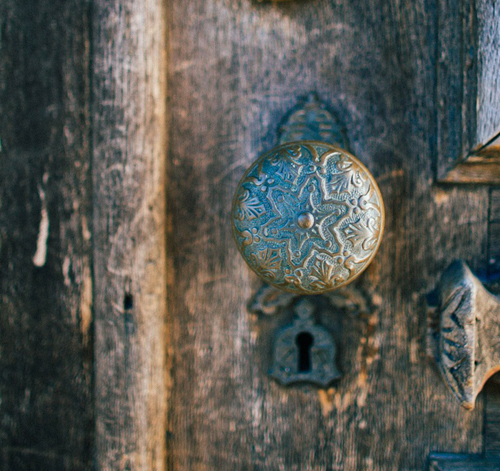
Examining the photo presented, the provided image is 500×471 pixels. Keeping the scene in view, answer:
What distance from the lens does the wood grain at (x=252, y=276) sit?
0.54 meters

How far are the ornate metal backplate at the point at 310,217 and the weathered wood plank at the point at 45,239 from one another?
273mm

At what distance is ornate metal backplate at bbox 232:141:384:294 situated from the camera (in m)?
0.43

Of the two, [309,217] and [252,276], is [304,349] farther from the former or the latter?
[309,217]

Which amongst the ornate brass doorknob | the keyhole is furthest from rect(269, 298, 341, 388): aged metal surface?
the ornate brass doorknob

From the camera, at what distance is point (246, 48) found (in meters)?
0.56

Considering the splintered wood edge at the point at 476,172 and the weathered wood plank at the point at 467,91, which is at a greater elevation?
the weathered wood plank at the point at 467,91

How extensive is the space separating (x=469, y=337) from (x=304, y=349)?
0.21m

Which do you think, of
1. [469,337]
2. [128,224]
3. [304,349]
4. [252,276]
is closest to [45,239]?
[128,224]

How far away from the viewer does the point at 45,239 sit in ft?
1.89

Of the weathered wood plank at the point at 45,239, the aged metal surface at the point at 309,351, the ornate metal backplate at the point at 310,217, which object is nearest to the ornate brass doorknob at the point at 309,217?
the ornate metal backplate at the point at 310,217

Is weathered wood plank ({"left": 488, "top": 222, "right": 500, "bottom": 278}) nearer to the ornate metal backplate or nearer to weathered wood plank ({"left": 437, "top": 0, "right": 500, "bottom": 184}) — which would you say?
weathered wood plank ({"left": 437, "top": 0, "right": 500, "bottom": 184})

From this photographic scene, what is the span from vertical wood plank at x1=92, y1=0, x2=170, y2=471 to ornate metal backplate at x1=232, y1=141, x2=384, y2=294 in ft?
0.52

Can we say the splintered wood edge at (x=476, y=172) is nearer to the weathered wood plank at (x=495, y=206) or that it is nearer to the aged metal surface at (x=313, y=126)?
the weathered wood plank at (x=495, y=206)

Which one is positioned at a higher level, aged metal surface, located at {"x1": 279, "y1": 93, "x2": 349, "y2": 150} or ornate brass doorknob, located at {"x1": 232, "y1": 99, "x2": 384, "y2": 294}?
aged metal surface, located at {"x1": 279, "y1": 93, "x2": 349, "y2": 150}
